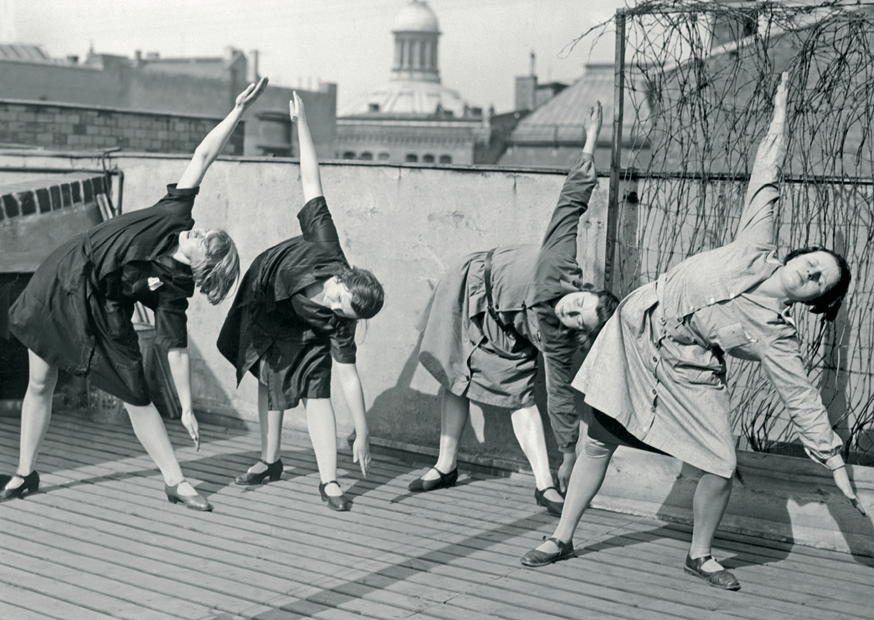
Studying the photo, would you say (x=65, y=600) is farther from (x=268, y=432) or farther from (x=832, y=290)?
(x=832, y=290)

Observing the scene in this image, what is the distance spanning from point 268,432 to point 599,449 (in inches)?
80.5

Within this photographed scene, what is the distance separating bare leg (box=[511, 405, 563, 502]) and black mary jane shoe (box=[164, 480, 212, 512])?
1.59 metres

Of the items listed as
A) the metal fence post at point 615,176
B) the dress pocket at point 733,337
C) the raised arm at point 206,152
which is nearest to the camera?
the dress pocket at point 733,337

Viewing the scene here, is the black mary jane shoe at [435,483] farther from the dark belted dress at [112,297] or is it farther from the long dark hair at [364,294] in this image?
the dark belted dress at [112,297]

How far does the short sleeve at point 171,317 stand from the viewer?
5652 mm

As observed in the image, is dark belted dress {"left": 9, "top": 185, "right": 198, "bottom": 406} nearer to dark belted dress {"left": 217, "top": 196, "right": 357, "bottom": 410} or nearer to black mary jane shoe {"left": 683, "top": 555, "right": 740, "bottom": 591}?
dark belted dress {"left": 217, "top": 196, "right": 357, "bottom": 410}

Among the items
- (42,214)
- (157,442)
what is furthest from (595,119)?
(42,214)

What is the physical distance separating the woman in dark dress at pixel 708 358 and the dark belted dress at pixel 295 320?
143cm

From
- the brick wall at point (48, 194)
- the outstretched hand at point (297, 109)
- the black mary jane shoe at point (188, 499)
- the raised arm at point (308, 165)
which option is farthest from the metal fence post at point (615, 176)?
the brick wall at point (48, 194)

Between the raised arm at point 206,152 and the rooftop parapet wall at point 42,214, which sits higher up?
the raised arm at point 206,152

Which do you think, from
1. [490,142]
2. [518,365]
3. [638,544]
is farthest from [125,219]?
[490,142]

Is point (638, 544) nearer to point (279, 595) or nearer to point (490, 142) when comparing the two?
point (279, 595)

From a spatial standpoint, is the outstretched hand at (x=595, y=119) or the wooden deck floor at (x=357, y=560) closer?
the wooden deck floor at (x=357, y=560)

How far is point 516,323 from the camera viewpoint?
5.97 m
